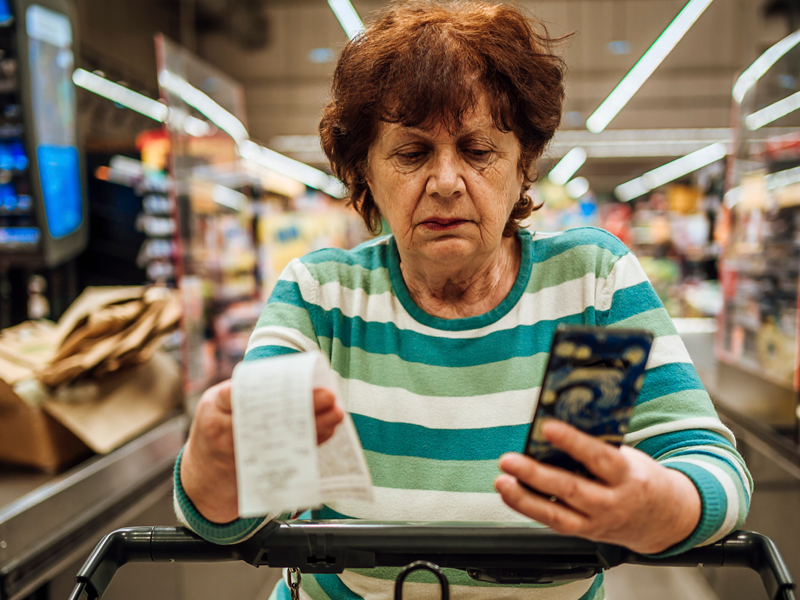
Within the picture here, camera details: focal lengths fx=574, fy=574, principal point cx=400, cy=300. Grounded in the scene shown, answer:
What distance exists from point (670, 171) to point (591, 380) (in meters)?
15.7

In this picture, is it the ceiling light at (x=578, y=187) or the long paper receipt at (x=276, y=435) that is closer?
the long paper receipt at (x=276, y=435)

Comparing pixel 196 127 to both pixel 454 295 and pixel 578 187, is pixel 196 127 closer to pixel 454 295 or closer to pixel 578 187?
pixel 454 295

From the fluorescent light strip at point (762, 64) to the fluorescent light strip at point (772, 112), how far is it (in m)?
0.20

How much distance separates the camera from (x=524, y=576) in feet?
2.76

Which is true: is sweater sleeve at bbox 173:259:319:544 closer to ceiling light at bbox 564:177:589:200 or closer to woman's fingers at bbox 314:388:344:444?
woman's fingers at bbox 314:388:344:444

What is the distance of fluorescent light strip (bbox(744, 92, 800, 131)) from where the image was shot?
2.94 meters

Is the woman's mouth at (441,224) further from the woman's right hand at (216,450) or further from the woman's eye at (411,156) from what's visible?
the woman's right hand at (216,450)

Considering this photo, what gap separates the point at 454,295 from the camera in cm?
120

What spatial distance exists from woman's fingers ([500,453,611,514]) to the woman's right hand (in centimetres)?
21

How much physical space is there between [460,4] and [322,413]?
36.8 inches

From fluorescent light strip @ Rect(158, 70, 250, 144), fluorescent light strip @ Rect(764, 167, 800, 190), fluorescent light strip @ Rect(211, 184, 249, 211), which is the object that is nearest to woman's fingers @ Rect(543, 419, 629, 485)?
fluorescent light strip @ Rect(764, 167, 800, 190)

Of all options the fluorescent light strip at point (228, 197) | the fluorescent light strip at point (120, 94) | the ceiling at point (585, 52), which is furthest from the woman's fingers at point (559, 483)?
the ceiling at point (585, 52)

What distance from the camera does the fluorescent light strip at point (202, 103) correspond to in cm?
307

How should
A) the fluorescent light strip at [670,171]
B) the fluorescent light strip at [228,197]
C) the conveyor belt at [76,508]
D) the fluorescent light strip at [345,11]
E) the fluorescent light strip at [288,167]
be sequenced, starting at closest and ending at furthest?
1. the conveyor belt at [76,508]
2. the fluorescent light strip at [228,197]
3. the fluorescent light strip at [345,11]
4. the fluorescent light strip at [288,167]
5. the fluorescent light strip at [670,171]
